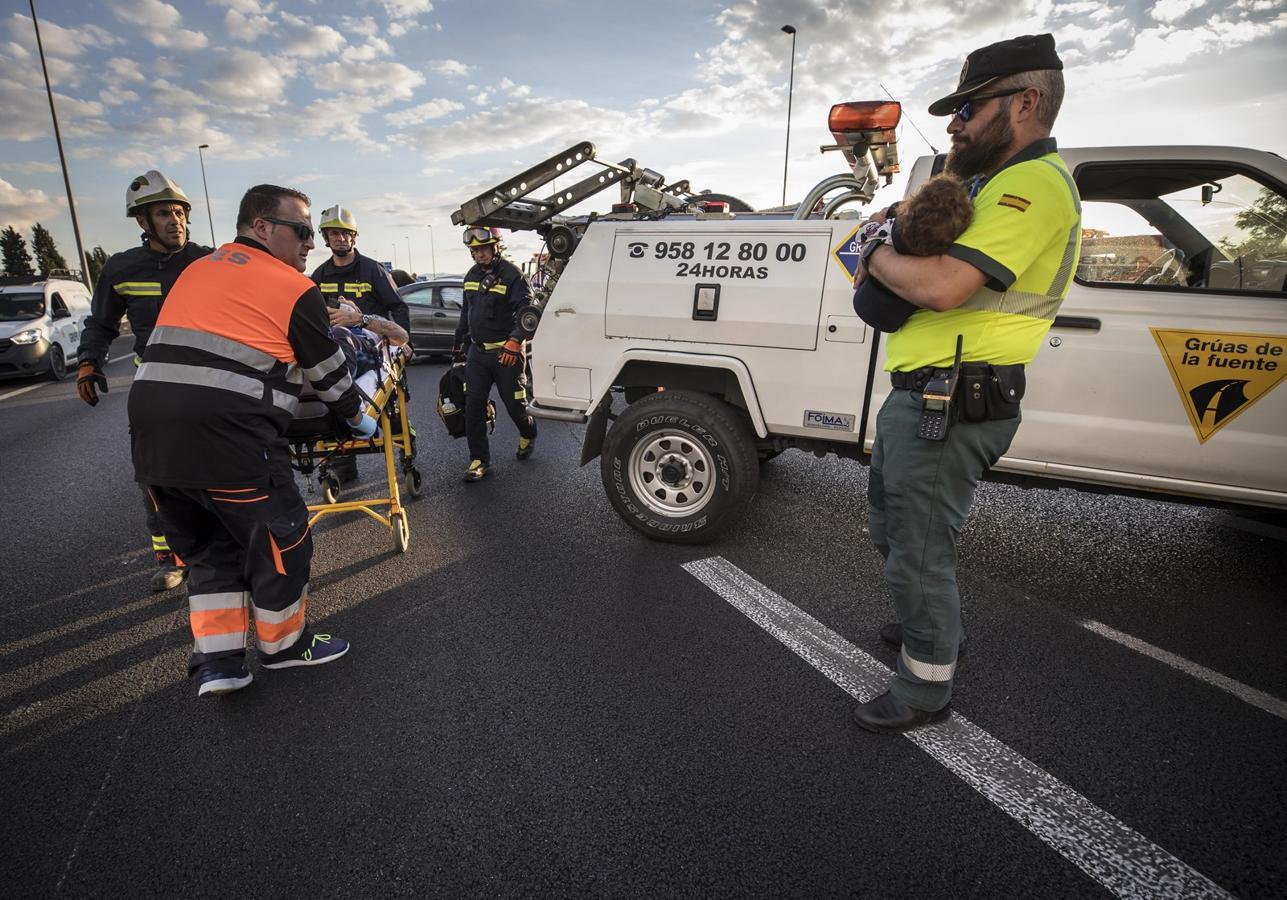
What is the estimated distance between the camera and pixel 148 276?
3473 mm

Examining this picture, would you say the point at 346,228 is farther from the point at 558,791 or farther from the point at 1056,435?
the point at 1056,435

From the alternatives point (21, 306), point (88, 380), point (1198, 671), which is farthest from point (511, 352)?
point (21, 306)

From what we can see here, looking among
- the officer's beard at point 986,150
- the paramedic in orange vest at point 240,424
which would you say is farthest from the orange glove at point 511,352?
the officer's beard at point 986,150

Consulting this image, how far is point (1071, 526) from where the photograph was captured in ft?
13.3

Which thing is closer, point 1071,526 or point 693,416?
point 693,416

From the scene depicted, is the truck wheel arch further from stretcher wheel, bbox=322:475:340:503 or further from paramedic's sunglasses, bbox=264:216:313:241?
Result: stretcher wheel, bbox=322:475:340:503

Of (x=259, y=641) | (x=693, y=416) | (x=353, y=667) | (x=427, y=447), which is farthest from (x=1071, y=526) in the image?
(x=427, y=447)

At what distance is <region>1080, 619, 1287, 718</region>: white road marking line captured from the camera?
7.75 ft

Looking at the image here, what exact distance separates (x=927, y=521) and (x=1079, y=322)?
64.0 inches

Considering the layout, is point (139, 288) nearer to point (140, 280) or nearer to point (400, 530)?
point (140, 280)

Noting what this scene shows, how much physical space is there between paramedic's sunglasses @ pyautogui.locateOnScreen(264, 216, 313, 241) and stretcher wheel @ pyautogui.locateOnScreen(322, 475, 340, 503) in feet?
7.01

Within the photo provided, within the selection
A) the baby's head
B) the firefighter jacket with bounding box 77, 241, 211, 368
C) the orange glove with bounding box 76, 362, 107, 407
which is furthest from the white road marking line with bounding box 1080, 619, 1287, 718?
the orange glove with bounding box 76, 362, 107, 407

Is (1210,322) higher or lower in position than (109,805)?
higher

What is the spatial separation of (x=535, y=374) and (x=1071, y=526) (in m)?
3.56
